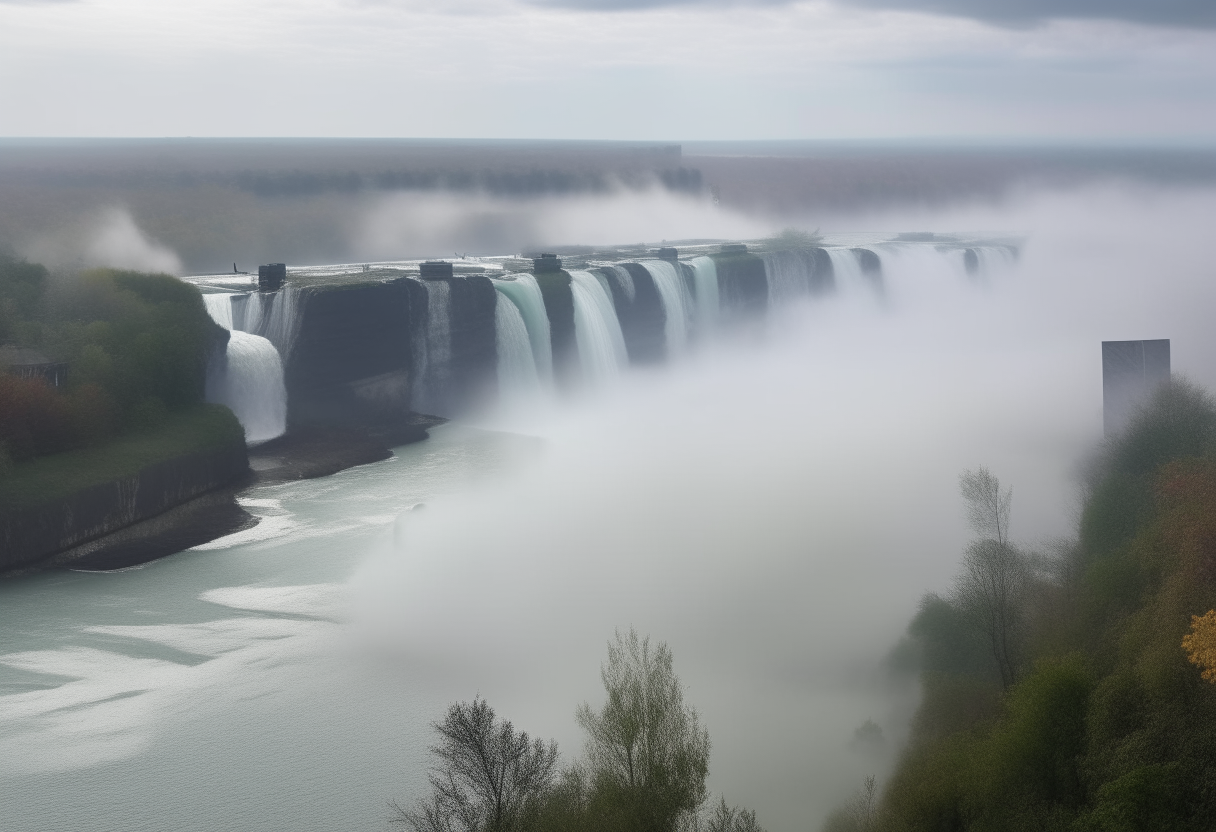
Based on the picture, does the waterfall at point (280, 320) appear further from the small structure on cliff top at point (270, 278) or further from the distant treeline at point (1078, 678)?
the distant treeline at point (1078, 678)

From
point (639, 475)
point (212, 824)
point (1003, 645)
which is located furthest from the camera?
point (639, 475)

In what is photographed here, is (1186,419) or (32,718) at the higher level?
(1186,419)

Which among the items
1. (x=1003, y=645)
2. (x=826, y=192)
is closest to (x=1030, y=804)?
(x=1003, y=645)

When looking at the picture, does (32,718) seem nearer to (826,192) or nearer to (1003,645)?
(1003,645)

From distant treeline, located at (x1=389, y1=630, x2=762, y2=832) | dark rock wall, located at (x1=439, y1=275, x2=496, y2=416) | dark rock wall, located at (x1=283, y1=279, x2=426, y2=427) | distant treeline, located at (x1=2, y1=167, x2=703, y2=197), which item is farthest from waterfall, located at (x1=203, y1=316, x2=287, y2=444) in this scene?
distant treeline, located at (x1=2, y1=167, x2=703, y2=197)

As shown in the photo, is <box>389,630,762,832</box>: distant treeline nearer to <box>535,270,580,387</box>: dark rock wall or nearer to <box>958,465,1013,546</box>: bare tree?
<box>958,465,1013,546</box>: bare tree

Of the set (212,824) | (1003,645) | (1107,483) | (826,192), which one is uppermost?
(826,192)

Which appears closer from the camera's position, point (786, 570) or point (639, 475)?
point (786, 570)
